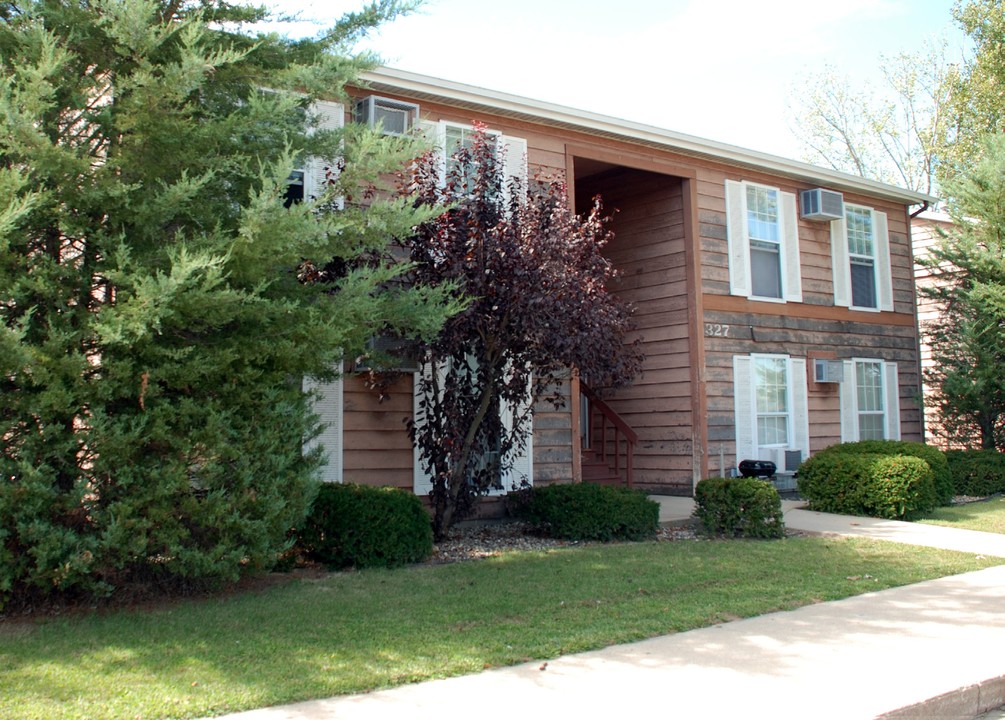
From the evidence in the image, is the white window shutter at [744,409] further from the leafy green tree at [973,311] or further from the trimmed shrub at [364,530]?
the trimmed shrub at [364,530]

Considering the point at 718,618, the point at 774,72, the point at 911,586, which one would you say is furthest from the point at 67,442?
the point at 774,72

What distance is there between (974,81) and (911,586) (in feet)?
74.4

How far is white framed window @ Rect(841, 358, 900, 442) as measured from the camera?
15.4 metres

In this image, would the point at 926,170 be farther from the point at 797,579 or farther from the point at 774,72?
the point at 797,579

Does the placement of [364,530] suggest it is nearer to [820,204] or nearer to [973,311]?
[820,204]

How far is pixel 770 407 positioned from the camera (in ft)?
47.2

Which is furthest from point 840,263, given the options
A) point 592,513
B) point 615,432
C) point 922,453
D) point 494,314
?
point 494,314

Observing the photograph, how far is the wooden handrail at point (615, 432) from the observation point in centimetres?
1369

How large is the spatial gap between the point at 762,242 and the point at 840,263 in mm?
1841

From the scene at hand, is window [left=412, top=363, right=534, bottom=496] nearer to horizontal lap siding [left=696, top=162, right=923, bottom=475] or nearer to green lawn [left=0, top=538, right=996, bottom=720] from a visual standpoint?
green lawn [left=0, top=538, right=996, bottom=720]

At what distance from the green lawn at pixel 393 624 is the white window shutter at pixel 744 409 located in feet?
16.2

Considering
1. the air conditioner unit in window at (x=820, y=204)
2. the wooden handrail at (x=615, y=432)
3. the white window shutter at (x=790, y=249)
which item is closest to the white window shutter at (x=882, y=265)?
the air conditioner unit in window at (x=820, y=204)

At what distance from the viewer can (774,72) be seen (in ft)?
104

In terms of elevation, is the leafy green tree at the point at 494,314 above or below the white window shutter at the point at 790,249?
below
